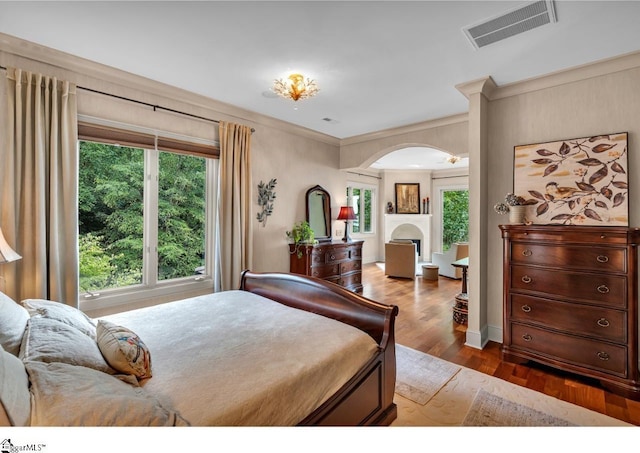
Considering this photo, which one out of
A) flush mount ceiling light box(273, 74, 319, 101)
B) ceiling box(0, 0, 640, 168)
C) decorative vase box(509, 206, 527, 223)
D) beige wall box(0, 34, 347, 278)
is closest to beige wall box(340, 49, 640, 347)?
ceiling box(0, 0, 640, 168)

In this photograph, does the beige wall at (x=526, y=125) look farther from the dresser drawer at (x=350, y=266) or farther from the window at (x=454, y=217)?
the window at (x=454, y=217)

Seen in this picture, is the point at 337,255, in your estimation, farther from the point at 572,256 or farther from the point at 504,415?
the point at 504,415

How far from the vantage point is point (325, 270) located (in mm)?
4746

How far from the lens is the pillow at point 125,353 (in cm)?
124

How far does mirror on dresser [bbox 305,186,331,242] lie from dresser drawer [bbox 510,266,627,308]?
9.88 feet

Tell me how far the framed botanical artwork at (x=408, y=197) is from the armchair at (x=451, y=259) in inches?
80.6

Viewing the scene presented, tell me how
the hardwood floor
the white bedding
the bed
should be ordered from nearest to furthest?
the bed
the white bedding
the hardwood floor

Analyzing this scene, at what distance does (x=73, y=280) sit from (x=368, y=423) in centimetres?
266

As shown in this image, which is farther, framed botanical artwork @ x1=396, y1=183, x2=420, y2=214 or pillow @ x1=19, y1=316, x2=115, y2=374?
A: framed botanical artwork @ x1=396, y1=183, x2=420, y2=214

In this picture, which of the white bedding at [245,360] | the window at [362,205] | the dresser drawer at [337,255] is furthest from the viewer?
the window at [362,205]

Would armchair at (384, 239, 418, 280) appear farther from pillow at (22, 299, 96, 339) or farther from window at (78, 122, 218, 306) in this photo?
pillow at (22, 299, 96, 339)

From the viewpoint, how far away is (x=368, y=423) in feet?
5.60

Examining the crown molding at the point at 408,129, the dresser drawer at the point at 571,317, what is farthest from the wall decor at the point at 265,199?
the dresser drawer at the point at 571,317

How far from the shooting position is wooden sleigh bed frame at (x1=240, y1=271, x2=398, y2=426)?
1.49 metres
